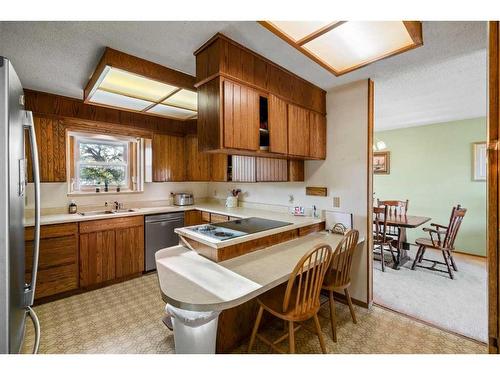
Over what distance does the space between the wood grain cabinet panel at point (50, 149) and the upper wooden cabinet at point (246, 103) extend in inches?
84.7

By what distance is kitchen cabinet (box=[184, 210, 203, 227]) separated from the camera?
11.8ft

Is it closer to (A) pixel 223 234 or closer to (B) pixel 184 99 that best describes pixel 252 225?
(A) pixel 223 234

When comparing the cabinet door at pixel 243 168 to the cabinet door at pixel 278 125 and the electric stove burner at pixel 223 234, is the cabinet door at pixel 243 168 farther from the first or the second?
the electric stove burner at pixel 223 234

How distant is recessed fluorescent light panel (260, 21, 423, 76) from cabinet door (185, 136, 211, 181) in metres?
2.45

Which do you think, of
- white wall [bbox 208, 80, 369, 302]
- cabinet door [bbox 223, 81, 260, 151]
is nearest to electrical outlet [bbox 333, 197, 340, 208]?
white wall [bbox 208, 80, 369, 302]

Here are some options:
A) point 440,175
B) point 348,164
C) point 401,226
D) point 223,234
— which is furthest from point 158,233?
point 440,175

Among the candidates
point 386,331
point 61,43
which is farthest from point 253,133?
point 386,331

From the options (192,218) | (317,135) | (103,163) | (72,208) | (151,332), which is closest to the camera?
(151,332)

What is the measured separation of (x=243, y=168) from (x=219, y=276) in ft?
5.48

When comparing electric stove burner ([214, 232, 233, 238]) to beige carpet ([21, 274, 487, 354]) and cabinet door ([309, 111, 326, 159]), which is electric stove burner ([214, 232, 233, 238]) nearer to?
beige carpet ([21, 274, 487, 354])

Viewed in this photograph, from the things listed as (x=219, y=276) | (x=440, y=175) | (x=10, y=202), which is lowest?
(x=219, y=276)

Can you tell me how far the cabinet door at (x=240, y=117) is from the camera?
5.61ft

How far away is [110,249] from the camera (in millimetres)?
2877
